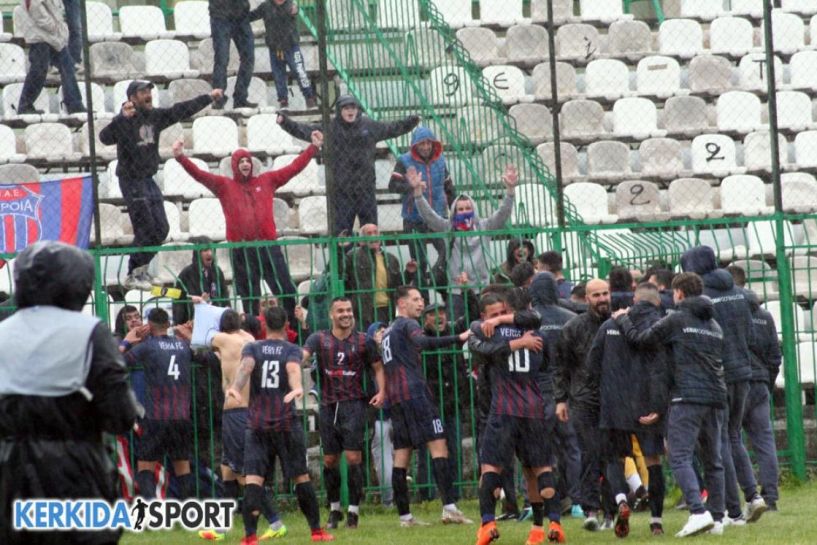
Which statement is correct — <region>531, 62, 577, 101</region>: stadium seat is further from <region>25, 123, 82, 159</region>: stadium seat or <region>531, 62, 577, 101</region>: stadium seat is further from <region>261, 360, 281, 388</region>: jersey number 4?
<region>261, 360, 281, 388</region>: jersey number 4

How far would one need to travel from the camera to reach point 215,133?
16609mm

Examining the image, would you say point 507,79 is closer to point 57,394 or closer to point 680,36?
point 680,36

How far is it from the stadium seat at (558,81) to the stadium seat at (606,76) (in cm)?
20

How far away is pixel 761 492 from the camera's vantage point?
11453mm

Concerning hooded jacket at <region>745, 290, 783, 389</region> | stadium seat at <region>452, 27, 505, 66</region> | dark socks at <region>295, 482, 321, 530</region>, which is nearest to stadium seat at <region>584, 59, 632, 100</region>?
stadium seat at <region>452, 27, 505, 66</region>

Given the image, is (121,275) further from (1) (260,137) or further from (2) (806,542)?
(2) (806,542)

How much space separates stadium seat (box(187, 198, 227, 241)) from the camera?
624 inches

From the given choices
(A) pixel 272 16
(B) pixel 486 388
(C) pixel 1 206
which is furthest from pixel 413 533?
(A) pixel 272 16

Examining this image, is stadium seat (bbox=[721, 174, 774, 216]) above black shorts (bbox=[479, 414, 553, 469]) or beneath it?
above

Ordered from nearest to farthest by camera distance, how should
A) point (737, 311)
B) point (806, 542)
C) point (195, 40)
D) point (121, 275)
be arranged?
1. point (806, 542)
2. point (737, 311)
3. point (121, 275)
4. point (195, 40)

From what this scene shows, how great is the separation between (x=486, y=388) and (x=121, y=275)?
3765 millimetres

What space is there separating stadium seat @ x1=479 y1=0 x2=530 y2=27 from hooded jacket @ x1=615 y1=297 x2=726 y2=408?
9507mm

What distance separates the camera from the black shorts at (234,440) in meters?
11.6

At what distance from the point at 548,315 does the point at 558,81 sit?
7634mm
